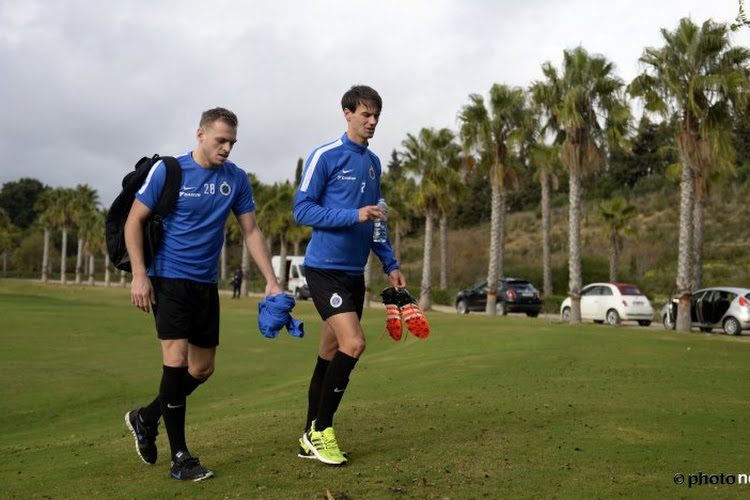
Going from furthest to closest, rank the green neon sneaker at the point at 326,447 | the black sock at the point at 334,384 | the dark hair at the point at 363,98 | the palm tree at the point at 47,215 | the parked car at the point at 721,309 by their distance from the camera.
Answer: the palm tree at the point at 47,215 → the parked car at the point at 721,309 → the dark hair at the point at 363,98 → the black sock at the point at 334,384 → the green neon sneaker at the point at 326,447

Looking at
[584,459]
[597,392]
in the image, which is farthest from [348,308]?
[597,392]

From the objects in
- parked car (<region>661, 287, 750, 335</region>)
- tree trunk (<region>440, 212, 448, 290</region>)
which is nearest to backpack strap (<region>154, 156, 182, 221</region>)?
parked car (<region>661, 287, 750, 335</region>)

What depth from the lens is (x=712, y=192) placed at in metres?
30.6

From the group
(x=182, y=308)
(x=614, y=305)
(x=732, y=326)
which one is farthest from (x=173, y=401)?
(x=614, y=305)

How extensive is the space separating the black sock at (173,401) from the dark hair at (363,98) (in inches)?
87.6

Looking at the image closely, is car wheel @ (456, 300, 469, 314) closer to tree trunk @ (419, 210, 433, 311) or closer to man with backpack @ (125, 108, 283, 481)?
tree trunk @ (419, 210, 433, 311)

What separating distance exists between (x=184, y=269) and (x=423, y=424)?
2632 mm

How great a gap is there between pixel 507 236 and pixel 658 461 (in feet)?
237

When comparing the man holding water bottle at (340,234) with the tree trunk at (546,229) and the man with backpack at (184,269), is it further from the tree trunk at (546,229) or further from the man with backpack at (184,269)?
the tree trunk at (546,229)

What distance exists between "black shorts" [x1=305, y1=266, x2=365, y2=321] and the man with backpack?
298 millimetres

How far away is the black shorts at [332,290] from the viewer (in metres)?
5.42

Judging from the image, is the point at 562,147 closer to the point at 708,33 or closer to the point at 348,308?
the point at 708,33

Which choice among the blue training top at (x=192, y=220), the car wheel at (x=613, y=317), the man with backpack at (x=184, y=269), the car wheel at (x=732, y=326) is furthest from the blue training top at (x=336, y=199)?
the car wheel at (x=613, y=317)

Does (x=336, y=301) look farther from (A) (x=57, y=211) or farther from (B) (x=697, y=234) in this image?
(A) (x=57, y=211)
